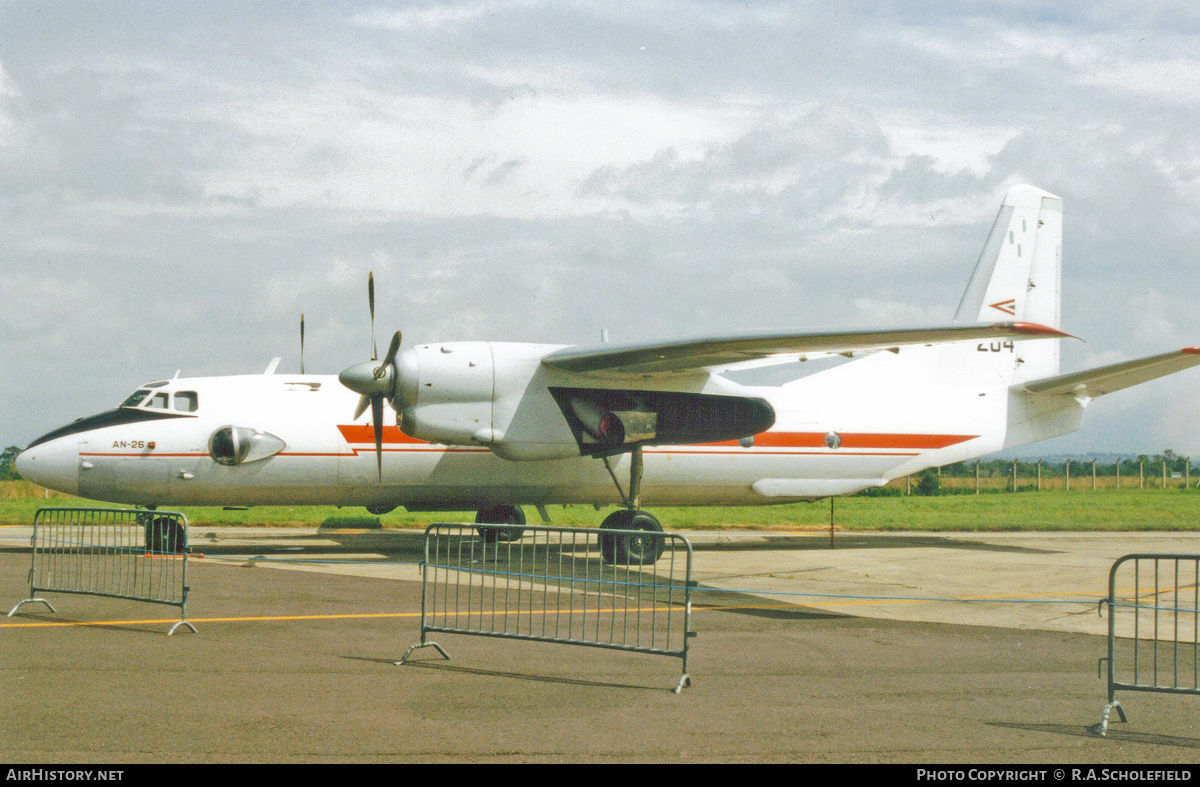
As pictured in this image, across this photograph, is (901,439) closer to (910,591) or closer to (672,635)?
(910,591)

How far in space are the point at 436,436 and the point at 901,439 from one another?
382 inches

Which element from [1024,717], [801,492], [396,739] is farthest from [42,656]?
[801,492]

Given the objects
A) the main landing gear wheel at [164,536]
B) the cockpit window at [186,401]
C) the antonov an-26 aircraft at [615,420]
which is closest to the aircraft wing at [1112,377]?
the antonov an-26 aircraft at [615,420]

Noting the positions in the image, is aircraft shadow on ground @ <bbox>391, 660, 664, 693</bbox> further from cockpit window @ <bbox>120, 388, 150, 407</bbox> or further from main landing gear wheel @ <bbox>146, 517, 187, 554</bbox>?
cockpit window @ <bbox>120, 388, 150, 407</bbox>

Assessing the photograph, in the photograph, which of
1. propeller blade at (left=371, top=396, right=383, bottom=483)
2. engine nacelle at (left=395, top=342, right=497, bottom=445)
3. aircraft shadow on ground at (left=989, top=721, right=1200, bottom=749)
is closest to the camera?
aircraft shadow on ground at (left=989, top=721, right=1200, bottom=749)

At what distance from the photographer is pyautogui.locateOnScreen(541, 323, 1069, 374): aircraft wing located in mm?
13641

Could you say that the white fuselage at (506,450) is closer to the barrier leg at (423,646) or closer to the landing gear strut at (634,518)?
the landing gear strut at (634,518)

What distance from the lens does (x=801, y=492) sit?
19.8 m

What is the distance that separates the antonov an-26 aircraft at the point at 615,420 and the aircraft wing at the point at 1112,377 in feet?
0.18

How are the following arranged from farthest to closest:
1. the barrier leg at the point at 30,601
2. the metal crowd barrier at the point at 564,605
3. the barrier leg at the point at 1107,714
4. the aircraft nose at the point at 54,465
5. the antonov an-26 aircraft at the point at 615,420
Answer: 1. the aircraft nose at the point at 54,465
2. the antonov an-26 aircraft at the point at 615,420
3. the barrier leg at the point at 30,601
4. the metal crowd barrier at the point at 564,605
5. the barrier leg at the point at 1107,714

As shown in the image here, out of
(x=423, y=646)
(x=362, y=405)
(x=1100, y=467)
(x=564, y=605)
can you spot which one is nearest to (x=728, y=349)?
(x=564, y=605)

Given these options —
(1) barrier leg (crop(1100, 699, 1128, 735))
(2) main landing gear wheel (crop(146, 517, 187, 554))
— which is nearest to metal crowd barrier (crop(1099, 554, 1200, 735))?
(1) barrier leg (crop(1100, 699, 1128, 735))

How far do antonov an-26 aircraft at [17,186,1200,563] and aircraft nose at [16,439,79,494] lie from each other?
0.03 meters

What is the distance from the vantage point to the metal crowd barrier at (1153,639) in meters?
6.77
